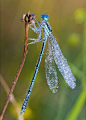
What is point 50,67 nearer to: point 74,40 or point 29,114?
point 74,40

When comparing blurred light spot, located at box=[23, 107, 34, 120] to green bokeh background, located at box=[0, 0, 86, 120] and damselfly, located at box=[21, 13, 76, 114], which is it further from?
damselfly, located at box=[21, 13, 76, 114]

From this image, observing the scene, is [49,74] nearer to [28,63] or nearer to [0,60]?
[28,63]

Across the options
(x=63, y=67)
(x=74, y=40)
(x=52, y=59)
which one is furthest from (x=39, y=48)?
(x=63, y=67)

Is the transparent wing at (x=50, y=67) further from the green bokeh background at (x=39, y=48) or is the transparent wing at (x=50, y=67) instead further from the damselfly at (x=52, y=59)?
the green bokeh background at (x=39, y=48)

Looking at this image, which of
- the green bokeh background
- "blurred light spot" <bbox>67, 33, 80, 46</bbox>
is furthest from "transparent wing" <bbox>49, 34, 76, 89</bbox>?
the green bokeh background

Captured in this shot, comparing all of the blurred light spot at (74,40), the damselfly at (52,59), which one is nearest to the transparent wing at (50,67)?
the damselfly at (52,59)

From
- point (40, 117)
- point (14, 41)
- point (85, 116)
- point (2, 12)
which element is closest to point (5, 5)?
point (2, 12)

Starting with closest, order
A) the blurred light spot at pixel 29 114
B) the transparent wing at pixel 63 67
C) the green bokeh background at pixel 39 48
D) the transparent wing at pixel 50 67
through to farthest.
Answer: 1. the transparent wing at pixel 63 67
2. the transparent wing at pixel 50 67
3. the blurred light spot at pixel 29 114
4. the green bokeh background at pixel 39 48

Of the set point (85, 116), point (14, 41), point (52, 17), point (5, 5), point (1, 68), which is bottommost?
point (85, 116)
